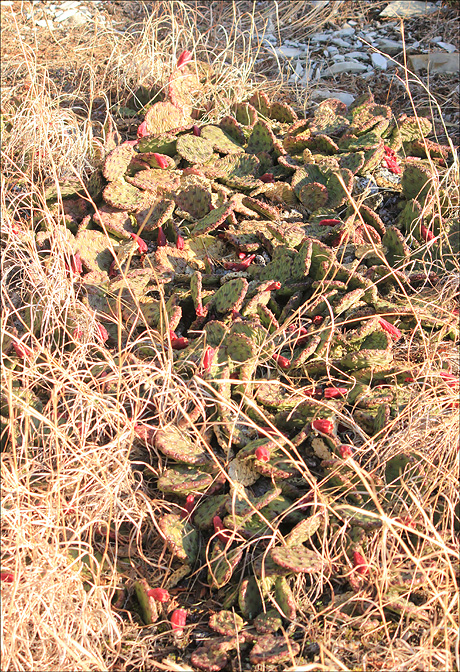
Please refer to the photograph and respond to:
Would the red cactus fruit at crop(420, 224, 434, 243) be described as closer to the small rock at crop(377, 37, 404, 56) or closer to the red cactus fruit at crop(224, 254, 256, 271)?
the red cactus fruit at crop(224, 254, 256, 271)

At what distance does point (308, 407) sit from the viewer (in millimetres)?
2258

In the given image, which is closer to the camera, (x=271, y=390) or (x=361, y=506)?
(x=361, y=506)

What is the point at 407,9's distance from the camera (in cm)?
512

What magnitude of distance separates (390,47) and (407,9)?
0.61 metres

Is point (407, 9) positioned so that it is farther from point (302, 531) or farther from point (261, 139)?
point (302, 531)

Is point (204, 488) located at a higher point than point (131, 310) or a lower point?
lower

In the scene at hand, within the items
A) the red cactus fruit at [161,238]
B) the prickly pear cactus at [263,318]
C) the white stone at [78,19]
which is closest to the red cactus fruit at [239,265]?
the prickly pear cactus at [263,318]

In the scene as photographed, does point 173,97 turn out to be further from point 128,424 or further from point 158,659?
point 158,659

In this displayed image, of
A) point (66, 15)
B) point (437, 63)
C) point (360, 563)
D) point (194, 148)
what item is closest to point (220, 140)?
point (194, 148)

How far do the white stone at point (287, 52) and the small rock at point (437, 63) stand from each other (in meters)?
0.77

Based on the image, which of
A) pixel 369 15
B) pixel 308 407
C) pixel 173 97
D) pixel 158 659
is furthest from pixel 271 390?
pixel 369 15

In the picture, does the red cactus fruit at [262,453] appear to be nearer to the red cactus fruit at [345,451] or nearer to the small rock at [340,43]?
the red cactus fruit at [345,451]

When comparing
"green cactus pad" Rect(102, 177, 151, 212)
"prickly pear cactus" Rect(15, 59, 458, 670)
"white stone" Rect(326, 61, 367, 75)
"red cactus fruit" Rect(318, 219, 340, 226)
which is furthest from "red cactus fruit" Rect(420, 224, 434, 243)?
"white stone" Rect(326, 61, 367, 75)

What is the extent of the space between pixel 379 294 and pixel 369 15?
3328 millimetres
